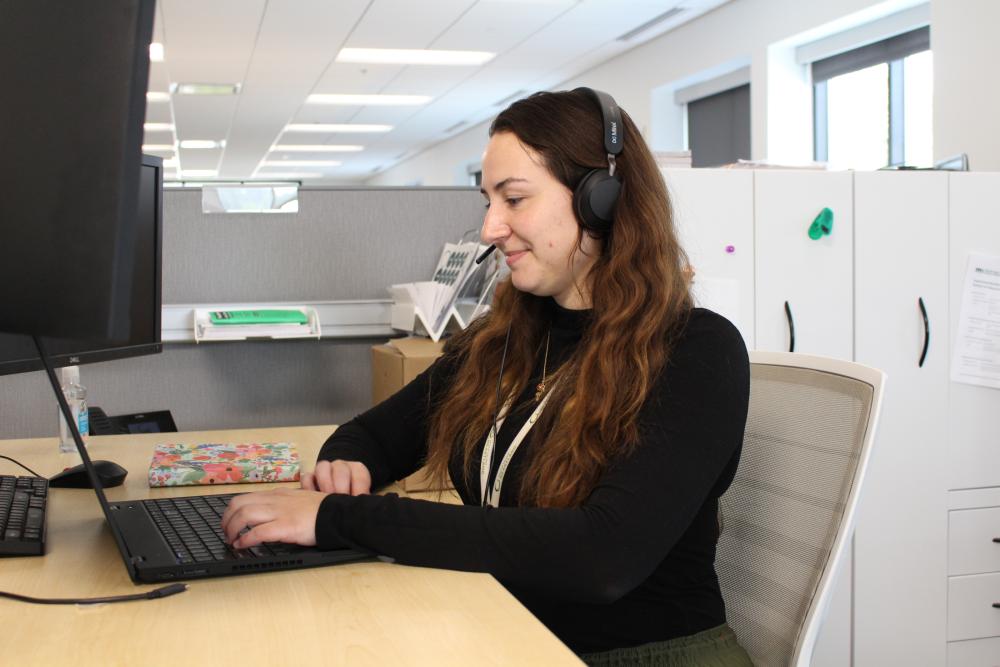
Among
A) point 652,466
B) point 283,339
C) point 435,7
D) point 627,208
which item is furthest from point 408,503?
point 435,7

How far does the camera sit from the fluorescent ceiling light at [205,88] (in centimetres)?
801

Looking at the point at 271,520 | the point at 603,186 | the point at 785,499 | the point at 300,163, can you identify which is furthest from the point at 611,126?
the point at 300,163

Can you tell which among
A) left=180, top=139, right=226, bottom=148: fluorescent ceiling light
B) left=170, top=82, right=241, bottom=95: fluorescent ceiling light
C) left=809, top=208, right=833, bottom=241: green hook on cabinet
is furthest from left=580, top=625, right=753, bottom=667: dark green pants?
left=180, top=139, right=226, bottom=148: fluorescent ceiling light

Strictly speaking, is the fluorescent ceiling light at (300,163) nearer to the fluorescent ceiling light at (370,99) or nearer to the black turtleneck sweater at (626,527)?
the fluorescent ceiling light at (370,99)

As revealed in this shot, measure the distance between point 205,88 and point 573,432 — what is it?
785cm

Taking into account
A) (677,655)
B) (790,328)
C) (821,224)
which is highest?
(821,224)

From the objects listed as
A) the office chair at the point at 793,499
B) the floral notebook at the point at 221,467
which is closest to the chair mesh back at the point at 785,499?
the office chair at the point at 793,499

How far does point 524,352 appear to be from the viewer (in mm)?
1317

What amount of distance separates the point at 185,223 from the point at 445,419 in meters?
1.24

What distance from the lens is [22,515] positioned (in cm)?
106

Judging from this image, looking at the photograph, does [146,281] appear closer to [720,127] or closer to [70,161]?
[70,161]

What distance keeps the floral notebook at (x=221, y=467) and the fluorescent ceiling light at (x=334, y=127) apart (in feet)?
30.3

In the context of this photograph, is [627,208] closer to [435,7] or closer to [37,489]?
[37,489]

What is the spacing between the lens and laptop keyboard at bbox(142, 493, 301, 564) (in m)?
0.90
